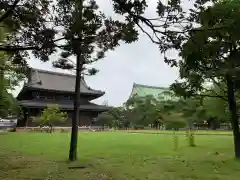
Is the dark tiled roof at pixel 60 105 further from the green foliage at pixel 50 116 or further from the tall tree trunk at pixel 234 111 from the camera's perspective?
the tall tree trunk at pixel 234 111

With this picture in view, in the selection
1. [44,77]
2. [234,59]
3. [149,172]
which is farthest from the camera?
[44,77]

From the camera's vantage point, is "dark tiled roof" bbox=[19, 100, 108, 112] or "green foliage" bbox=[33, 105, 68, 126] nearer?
"green foliage" bbox=[33, 105, 68, 126]

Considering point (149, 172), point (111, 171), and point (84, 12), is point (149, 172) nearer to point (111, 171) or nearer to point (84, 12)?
point (111, 171)

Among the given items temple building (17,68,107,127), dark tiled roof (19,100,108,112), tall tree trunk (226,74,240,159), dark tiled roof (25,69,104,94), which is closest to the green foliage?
dark tiled roof (19,100,108,112)

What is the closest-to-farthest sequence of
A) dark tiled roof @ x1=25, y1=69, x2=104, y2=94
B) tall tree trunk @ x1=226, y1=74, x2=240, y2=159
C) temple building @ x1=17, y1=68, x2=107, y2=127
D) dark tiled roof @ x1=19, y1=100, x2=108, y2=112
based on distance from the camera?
tall tree trunk @ x1=226, y1=74, x2=240, y2=159 → dark tiled roof @ x1=19, y1=100, x2=108, y2=112 → temple building @ x1=17, y1=68, x2=107, y2=127 → dark tiled roof @ x1=25, y1=69, x2=104, y2=94

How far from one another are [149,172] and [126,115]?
125 ft

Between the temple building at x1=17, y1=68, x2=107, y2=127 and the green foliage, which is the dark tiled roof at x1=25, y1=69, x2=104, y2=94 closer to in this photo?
the temple building at x1=17, y1=68, x2=107, y2=127

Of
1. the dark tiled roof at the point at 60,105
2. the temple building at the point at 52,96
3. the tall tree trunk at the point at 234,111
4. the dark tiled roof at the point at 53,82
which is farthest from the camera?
the dark tiled roof at the point at 53,82

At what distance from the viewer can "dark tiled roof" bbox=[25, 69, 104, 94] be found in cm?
3909

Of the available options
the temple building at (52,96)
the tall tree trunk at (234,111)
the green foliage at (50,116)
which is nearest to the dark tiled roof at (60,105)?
the temple building at (52,96)

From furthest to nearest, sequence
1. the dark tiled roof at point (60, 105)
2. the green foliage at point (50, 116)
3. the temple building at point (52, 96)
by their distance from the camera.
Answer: the temple building at point (52, 96)
the dark tiled roof at point (60, 105)
the green foliage at point (50, 116)

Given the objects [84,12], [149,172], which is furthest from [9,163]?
[84,12]

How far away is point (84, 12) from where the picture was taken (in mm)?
5543

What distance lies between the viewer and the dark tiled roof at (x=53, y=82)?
1539 inches
